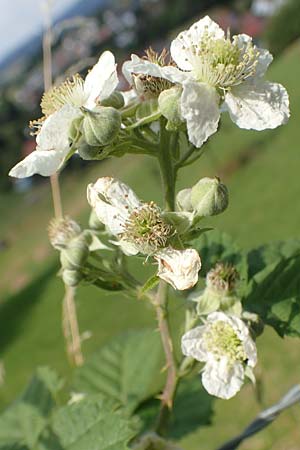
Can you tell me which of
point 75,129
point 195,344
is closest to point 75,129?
point 75,129

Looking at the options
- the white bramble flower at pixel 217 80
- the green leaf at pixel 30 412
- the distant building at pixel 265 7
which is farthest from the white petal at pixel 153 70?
the distant building at pixel 265 7

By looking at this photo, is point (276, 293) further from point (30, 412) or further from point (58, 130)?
point (30, 412)

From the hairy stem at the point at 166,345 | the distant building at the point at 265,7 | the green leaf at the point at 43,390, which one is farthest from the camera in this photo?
the distant building at the point at 265,7

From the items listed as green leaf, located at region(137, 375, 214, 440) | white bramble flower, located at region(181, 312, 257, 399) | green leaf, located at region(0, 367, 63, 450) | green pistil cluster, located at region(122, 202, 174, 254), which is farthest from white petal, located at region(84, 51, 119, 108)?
green leaf, located at region(137, 375, 214, 440)

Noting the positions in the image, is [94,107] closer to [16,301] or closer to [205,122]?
[205,122]

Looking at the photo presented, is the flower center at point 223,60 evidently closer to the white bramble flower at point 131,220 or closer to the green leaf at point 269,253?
the white bramble flower at point 131,220

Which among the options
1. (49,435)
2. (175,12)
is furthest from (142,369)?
(175,12)
